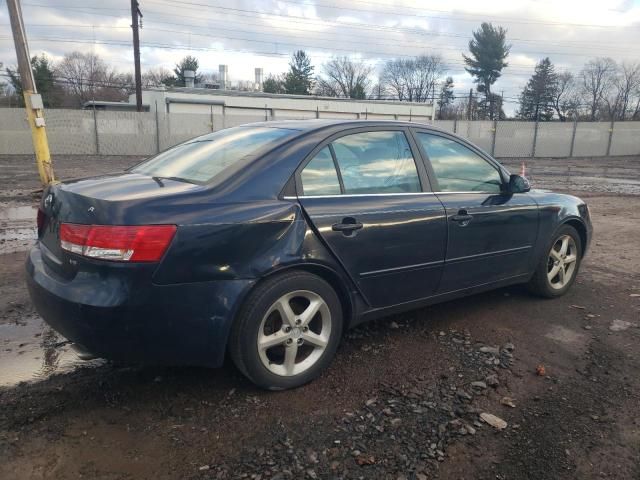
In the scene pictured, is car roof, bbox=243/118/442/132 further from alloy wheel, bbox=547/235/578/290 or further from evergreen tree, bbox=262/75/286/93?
evergreen tree, bbox=262/75/286/93

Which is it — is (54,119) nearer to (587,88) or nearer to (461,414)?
(461,414)

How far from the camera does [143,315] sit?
249 cm

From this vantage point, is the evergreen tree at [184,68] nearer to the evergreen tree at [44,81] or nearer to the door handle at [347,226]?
the evergreen tree at [44,81]

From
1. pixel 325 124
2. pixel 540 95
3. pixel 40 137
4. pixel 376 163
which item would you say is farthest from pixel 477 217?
pixel 540 95

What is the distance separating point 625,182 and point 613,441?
681 inches


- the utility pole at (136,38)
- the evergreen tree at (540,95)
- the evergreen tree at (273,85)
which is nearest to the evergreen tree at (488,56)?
the evergreen tree at (540,95)

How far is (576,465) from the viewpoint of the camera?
240 cm

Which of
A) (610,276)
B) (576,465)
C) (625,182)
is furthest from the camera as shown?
(625,182)

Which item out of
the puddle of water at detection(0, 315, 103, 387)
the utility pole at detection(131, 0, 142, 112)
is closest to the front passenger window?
the puddle of water at detection(0, 315, 103, 387)

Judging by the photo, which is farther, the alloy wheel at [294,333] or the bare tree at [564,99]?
the bare tree at [564,99]

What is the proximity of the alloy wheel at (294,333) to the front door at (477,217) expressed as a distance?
3.65 feet

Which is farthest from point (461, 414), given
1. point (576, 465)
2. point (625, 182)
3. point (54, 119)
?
point (54, 119)

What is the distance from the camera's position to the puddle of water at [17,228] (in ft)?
20.9

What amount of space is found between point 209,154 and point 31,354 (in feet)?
5.97
